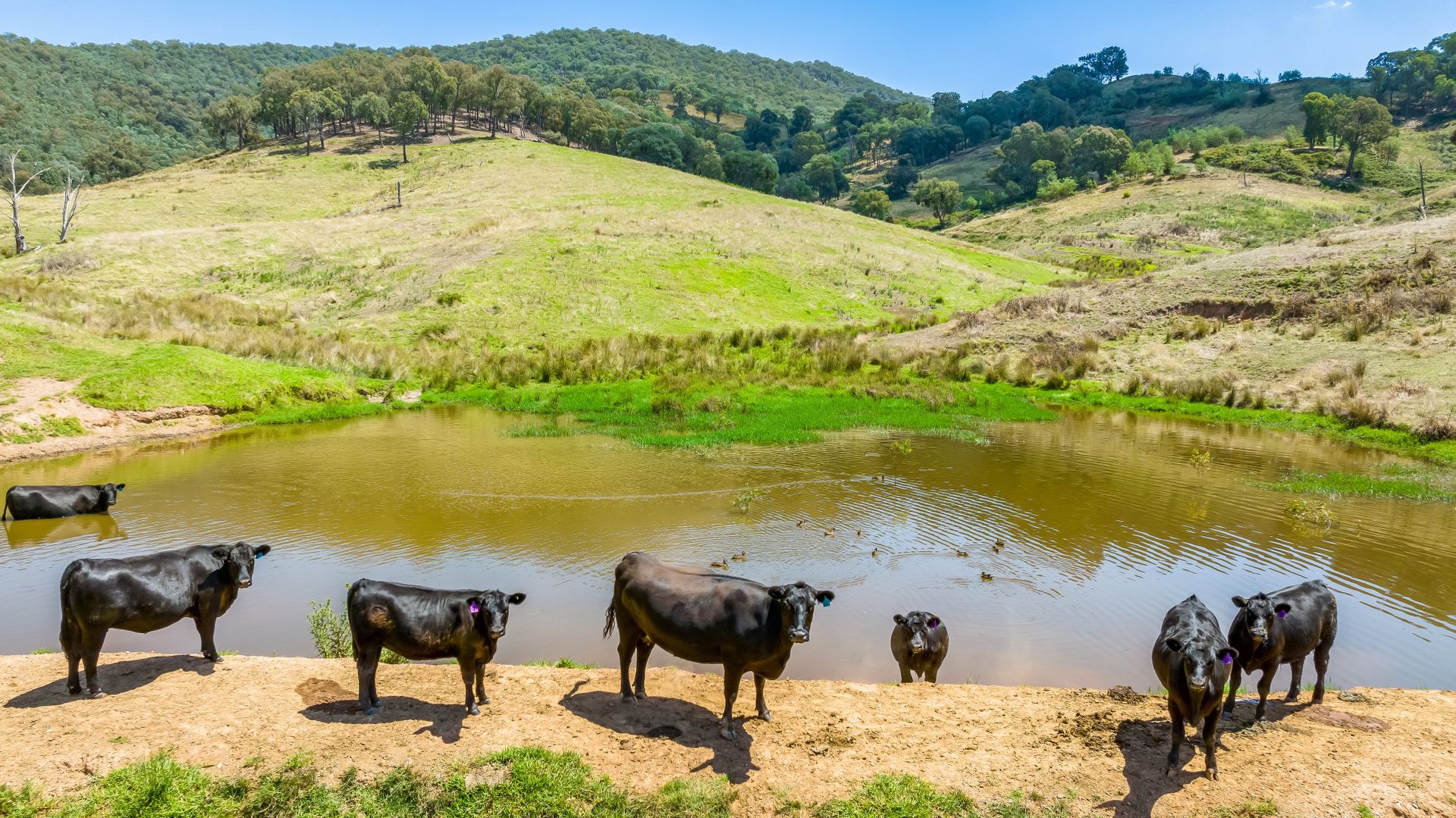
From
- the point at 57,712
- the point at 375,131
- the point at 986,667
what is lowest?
the point at 986,667

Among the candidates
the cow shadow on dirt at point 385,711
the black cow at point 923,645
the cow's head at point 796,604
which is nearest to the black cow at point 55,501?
the cow shadow on dirt at point 385,711

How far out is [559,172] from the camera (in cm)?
9019

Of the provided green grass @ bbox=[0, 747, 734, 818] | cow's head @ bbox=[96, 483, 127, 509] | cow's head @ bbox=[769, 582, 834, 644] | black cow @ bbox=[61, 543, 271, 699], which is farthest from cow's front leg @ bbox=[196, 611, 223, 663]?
cow's head @ bbox=[96, 483, 127, 509]

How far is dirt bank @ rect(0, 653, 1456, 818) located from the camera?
6.66 metres

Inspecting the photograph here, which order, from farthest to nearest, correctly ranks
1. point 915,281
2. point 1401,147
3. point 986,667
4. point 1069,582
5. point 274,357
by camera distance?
1. point 1401,147
2. point 915,281
3. point 274,357
4. point 1069,582
5. point 986,667

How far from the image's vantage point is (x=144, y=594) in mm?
8141

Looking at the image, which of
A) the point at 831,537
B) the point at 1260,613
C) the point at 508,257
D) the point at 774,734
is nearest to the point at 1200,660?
the point at 1260,613

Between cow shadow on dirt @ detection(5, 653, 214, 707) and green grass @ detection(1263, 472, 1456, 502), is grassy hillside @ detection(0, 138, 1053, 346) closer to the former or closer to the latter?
green grass @ detection(1263, 472, 1456, 502)

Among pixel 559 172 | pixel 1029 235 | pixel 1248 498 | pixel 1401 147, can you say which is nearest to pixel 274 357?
pixel 1248 498

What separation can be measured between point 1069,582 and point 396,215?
227ft

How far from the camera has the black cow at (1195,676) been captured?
662cm

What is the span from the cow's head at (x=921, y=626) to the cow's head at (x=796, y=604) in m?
2.32

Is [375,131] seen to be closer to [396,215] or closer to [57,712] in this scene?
[396,215]

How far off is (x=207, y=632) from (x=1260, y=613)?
1155cm
